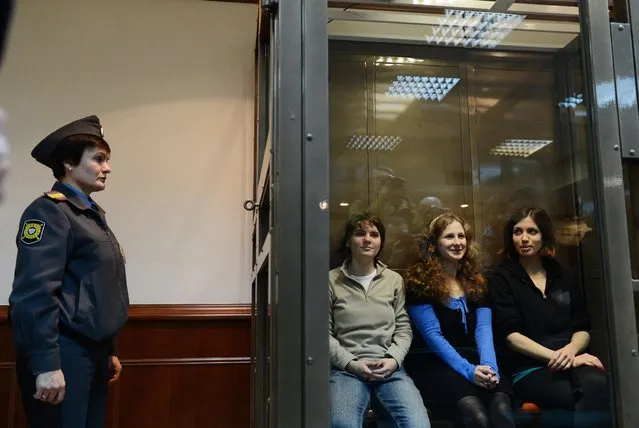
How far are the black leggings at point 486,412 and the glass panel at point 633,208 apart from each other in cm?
45

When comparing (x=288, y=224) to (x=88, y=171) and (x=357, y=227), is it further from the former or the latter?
(x=88, y=171)

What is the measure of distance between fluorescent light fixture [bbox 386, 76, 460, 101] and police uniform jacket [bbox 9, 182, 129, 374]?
3.01ft

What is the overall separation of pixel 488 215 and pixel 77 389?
1.21 m

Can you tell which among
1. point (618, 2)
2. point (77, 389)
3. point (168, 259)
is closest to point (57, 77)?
point (168, 259)

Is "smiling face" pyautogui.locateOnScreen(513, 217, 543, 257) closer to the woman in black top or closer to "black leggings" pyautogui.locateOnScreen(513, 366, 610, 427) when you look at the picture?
the woman in black top

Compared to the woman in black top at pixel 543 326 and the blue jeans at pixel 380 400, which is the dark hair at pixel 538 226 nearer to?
the woman in black top at pixel 543 326

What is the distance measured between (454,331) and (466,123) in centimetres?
64

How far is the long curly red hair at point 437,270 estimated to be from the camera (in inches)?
59.1

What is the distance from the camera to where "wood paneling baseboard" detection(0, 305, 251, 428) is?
7.87ft

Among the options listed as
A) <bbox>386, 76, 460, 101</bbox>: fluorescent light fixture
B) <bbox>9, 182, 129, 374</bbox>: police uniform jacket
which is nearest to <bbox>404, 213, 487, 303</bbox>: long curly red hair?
<bbox>386, 76, 460, 101</bbox>: fluorescent light fixture

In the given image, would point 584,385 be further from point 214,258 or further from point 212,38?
point 212,38

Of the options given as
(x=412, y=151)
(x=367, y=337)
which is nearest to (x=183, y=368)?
(x=367, y=337)

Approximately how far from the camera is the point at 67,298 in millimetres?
1436

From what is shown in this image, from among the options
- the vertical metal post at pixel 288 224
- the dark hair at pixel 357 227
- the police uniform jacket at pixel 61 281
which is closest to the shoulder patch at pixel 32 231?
the police uniform jacket at pixel 61 281
